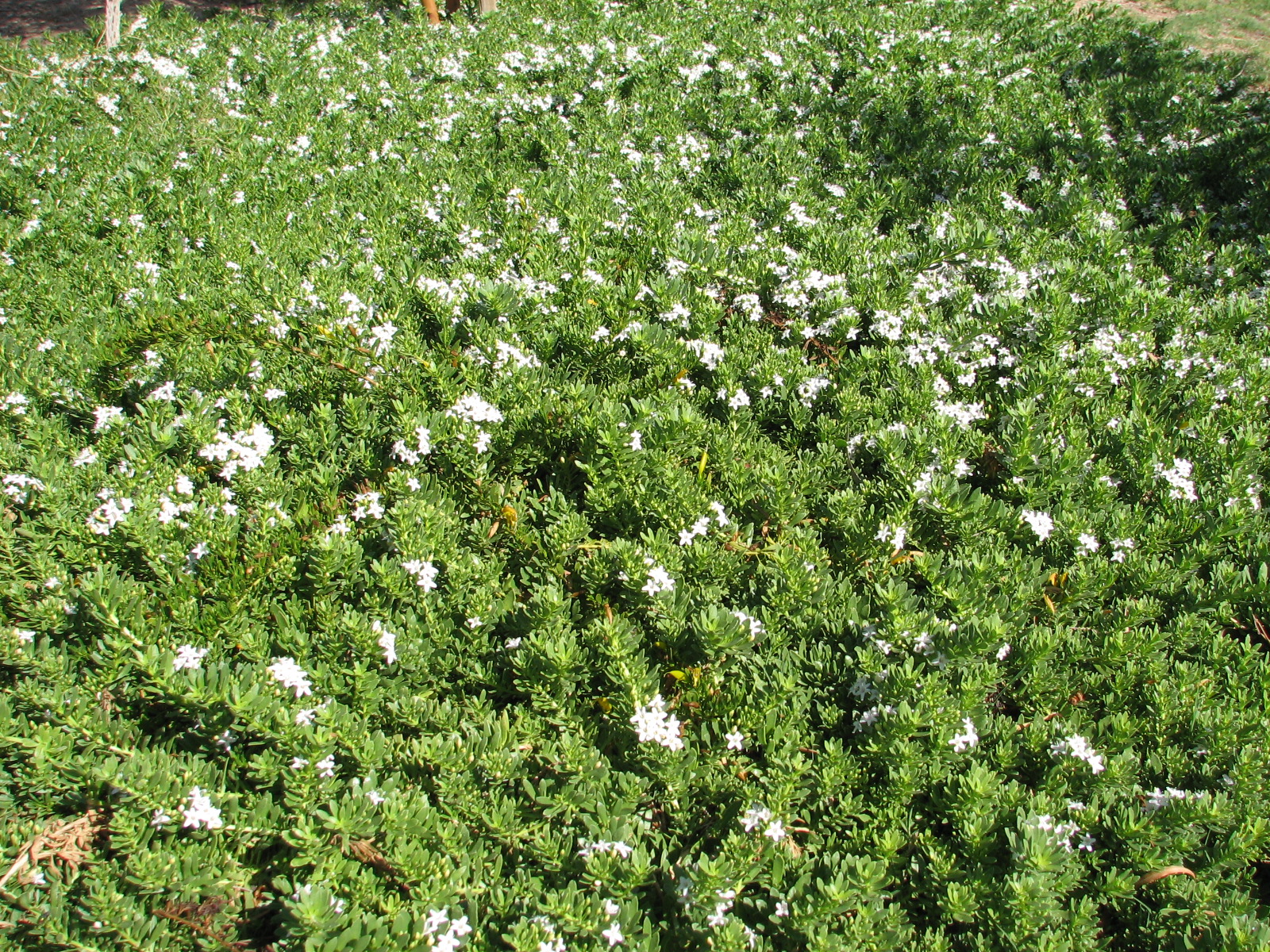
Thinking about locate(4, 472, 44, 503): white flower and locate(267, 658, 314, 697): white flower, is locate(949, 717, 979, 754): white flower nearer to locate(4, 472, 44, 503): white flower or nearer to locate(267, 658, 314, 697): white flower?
locate(267, 658, 314, 697): white flower

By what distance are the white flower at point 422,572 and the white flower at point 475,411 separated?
738 millimetres

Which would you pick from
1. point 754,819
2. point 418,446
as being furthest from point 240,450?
point 754,819

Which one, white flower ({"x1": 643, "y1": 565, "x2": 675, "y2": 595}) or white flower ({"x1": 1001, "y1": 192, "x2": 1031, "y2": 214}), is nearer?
white flower ({"x1": 643, "y1": 565, "x2": 675, "y2": 595})

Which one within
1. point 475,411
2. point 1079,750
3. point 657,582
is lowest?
point 1079,750

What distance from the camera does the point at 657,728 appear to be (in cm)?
229

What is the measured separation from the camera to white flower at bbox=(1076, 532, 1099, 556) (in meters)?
2.92

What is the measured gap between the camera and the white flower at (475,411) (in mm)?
3232

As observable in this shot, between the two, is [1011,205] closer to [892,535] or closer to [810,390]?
[810,390]

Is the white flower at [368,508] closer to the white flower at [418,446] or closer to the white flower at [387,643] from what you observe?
the white flower at [418,446]

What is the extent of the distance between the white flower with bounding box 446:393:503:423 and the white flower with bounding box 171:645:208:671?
1.29 metres

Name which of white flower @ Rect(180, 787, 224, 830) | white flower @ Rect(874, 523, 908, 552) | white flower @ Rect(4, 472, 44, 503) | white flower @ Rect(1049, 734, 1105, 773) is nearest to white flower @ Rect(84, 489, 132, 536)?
white flower @ Rect(4, 472, 44, 503)

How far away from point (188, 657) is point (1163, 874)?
110 inches

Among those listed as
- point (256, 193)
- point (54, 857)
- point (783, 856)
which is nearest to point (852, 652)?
point (783, 856)

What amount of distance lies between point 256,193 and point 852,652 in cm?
499
